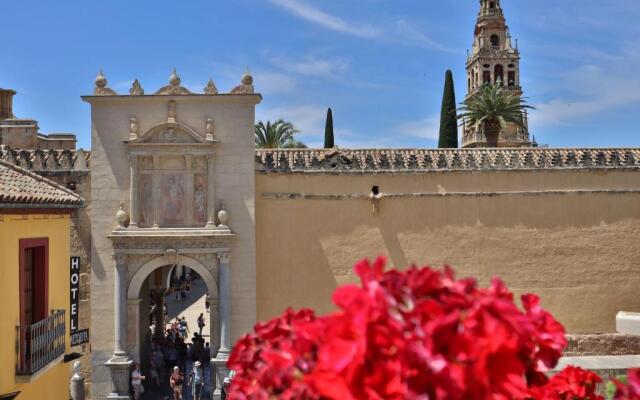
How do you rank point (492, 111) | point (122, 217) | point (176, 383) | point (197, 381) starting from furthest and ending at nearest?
point (492, 111), point (122, 217), point (197, 381), point (176, 383)

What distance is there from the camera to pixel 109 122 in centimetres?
1717

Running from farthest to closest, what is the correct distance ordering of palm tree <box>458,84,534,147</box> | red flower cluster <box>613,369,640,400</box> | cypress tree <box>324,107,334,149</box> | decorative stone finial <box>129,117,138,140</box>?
cypress tree <box>324,107,334,149</box> → palm tree <box>458,84,534,147</box> → decorative stone finial <box>129,117,138,140</box> → red flower cluster <box>613,369,640,400</box>

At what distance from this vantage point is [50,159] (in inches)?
690

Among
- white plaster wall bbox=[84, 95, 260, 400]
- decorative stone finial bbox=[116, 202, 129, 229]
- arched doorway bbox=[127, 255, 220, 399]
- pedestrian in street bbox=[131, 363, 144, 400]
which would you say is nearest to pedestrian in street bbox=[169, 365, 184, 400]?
pedestrian in street bbox=[131, 363, 144, 400]

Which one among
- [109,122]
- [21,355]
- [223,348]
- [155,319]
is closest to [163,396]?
[223,348]

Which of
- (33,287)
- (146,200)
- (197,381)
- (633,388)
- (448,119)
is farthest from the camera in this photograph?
(448,119)

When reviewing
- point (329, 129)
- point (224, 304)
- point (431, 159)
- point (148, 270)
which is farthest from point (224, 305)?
point (329, 129)

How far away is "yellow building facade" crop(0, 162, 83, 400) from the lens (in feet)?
31.2

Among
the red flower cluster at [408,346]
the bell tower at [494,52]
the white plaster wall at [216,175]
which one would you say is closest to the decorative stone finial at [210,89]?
the white plaster wall at [216,175]

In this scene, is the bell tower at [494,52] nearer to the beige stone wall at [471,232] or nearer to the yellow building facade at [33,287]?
the beige stone wall at [471,232]

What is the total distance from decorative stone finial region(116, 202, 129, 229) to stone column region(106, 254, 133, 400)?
2.47 ft

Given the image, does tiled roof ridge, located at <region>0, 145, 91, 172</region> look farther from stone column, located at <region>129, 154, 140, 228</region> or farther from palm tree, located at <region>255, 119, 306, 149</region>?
palm tree, located at <region>255, 119, 306, 149</region>

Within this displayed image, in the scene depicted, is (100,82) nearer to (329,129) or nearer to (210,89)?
(210,89)

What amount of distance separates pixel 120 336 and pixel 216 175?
4.69 meters
